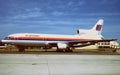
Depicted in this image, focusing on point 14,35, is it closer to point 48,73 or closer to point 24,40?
point 24,40

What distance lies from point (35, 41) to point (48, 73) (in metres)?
25.5

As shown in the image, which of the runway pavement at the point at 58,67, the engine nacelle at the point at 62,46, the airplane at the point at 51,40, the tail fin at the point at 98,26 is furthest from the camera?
the tail fin at the point at 98,26

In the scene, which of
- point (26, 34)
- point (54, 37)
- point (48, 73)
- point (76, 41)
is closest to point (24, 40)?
point (26, 34)

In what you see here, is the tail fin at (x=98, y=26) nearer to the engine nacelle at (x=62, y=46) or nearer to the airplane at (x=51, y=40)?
the airplane at (x=51, y=40)

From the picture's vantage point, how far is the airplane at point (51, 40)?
1314 inches

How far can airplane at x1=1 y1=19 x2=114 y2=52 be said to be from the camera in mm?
33375

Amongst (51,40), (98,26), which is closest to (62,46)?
(51,40)

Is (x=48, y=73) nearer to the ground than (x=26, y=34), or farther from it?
nearer to the ground

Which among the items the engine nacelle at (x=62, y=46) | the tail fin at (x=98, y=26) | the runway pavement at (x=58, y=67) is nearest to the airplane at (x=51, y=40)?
the engine nacelle at (x=62, y=46)

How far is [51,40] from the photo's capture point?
116ft

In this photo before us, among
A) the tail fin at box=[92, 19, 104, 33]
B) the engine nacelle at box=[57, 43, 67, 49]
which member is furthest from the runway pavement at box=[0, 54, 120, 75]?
the tail fin at box=[92, 19, 104, 33]

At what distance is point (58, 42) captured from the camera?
1403 inches

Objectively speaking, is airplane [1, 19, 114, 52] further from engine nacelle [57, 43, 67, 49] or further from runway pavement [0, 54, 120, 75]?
runway pavement [0, 54, 120, 75]

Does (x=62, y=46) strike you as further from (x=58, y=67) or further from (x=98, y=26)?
(x=58, y=67)
